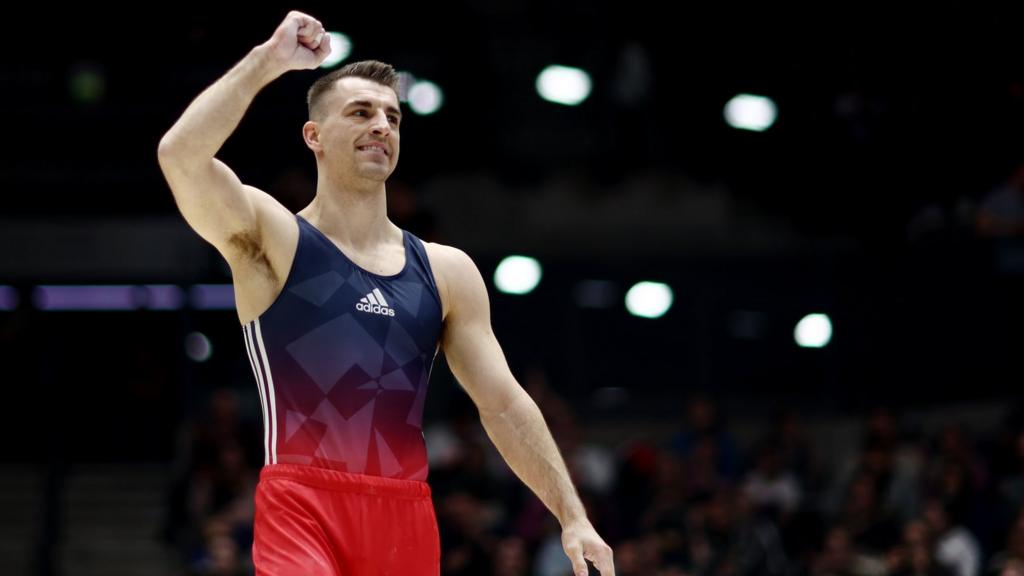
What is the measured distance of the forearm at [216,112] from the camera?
16.6ft

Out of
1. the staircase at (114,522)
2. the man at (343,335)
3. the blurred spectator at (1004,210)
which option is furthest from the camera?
the staircase at (114,522)

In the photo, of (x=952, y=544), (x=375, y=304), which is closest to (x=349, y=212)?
(x=375, y=304)

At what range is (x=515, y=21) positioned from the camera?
19422 mm

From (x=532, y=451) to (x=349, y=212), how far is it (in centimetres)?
113

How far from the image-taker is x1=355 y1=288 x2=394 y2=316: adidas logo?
5562 millimetres

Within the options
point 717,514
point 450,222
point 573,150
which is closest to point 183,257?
point 450,222

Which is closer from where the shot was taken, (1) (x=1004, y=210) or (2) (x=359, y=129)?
(2) (x=359, y=129)

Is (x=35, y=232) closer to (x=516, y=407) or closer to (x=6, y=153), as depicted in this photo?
(x=6, y=153)

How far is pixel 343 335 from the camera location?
5.49 metres

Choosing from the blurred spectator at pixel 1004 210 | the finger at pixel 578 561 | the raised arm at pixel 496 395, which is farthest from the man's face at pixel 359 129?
the blurred spectator at pixel 1004 210

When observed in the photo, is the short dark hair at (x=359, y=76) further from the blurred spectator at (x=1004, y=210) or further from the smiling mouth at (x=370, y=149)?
the blurred spectator at (x=1004, y=210)

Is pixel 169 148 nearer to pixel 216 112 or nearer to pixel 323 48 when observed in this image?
pixel 216 112

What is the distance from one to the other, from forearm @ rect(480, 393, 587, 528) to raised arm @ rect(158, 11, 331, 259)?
4.07ft

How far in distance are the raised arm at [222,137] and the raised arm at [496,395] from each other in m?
0.96
